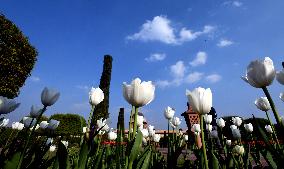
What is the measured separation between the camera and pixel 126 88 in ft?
7.07

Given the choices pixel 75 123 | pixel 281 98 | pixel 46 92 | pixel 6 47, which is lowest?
pixel 281 98

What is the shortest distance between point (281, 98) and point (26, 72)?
58.7ft

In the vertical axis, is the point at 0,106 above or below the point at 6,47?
below

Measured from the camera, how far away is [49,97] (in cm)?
283

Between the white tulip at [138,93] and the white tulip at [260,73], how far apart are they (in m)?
0.70

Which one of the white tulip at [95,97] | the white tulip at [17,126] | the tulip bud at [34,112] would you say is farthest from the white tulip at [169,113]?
the white tulip at [17,126]

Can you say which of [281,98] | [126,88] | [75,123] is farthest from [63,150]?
[75,123]

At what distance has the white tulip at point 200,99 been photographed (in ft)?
6.48

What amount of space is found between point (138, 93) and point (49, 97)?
45.3 inches

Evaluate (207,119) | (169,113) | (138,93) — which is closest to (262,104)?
(138,93)

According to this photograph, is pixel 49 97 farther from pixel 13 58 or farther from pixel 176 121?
pixel 13 58

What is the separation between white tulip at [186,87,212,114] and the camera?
198 cm

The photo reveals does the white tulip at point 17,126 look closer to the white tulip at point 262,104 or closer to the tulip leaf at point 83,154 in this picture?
the tulip leaf at point 83,154

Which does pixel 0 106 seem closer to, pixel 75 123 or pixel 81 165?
pixel 81 165
